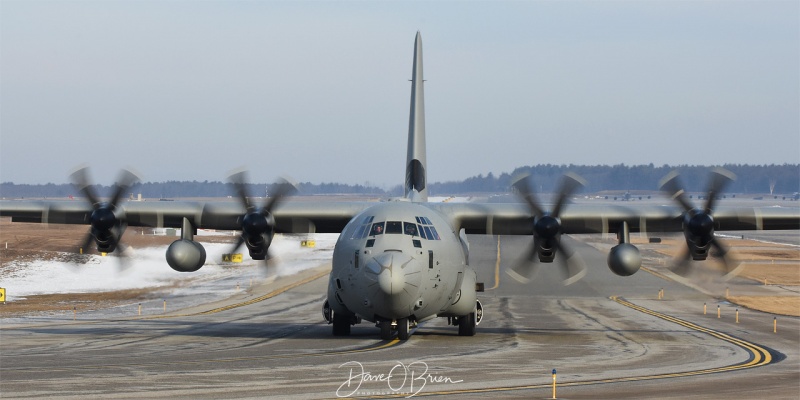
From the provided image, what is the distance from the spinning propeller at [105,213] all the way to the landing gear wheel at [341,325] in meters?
7.54

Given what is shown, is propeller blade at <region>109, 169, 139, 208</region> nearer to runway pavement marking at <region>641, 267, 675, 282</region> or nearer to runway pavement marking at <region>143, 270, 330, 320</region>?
runway pavement marking at <region>143, 270, 330, 320</region>

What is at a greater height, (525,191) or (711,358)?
(525,191)

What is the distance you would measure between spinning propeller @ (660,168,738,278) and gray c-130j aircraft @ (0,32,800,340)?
0.12ft

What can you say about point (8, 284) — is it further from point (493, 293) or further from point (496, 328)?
point (496, 328)

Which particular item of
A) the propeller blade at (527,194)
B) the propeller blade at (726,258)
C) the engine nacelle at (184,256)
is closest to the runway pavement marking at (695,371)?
the propeller blade at (726,258)

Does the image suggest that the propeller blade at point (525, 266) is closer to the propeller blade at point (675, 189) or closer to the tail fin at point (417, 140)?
the propeller blade at point (675, 189)

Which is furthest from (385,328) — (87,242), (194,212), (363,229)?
(87,242)

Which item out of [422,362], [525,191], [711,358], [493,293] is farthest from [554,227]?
[493,293]

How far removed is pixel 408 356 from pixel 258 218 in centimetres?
763

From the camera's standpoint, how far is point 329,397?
17.8 m

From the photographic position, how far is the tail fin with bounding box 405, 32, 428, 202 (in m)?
34.0

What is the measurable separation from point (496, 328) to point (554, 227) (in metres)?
6.94

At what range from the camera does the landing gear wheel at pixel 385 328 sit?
88.0 ft

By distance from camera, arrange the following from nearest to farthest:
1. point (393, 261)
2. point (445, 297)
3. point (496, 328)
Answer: point (393, 261) < point (445, 297) < point (496, 328)
